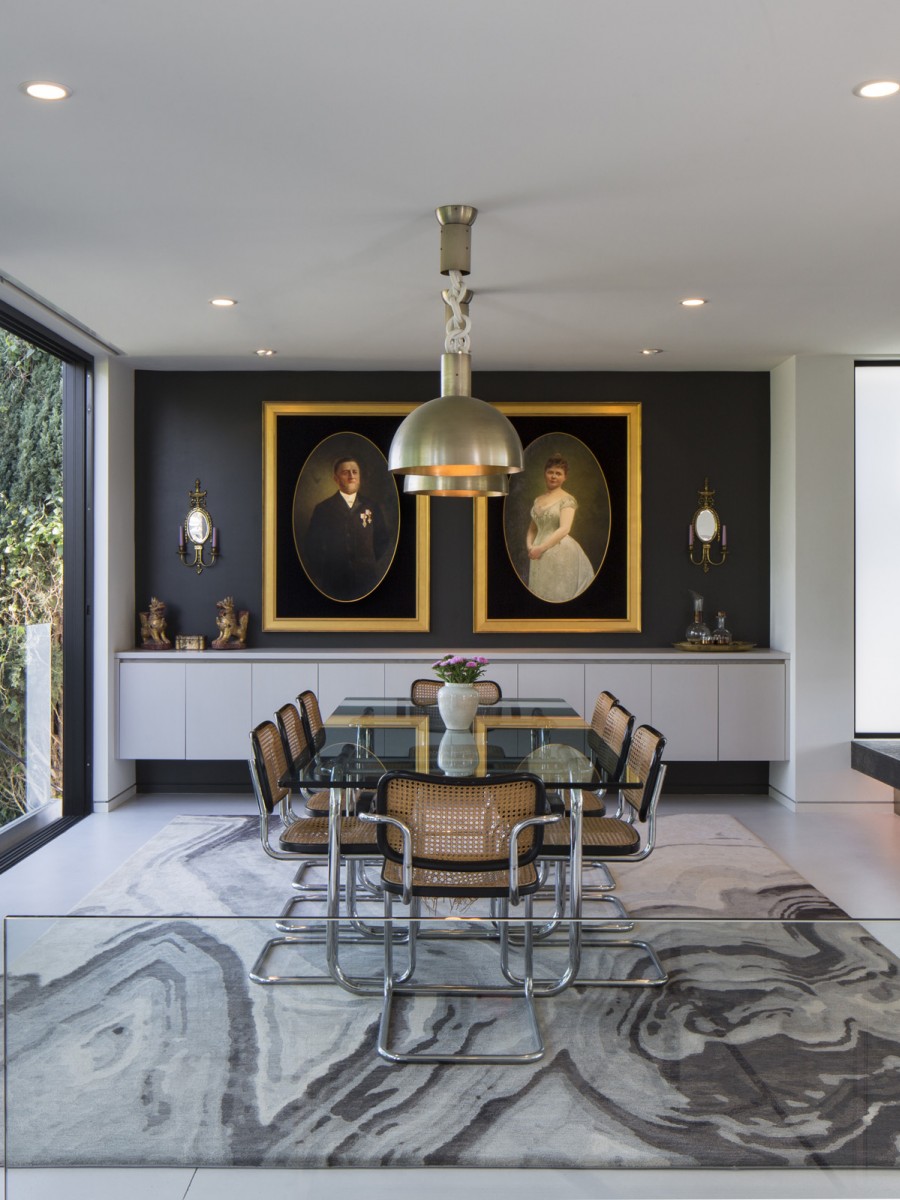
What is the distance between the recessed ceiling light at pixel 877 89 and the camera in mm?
2867

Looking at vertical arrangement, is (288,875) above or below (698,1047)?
below

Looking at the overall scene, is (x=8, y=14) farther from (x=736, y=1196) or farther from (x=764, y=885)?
(x=764, y=885)

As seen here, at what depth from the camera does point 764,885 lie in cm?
500

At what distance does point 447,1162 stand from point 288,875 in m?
4.06

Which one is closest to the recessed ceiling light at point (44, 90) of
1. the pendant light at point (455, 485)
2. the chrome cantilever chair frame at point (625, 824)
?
the pendant light at point (455, 485)

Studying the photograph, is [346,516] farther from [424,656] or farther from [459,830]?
[459,830]

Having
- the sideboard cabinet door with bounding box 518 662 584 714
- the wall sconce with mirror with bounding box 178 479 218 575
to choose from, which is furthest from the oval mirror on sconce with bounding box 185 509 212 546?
the sideboard cabinet door with bounding box 518 662 584 714

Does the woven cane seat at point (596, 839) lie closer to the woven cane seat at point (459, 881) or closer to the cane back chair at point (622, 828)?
the cane back chair at point (622, 828)

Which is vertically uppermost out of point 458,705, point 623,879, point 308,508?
point 308,508

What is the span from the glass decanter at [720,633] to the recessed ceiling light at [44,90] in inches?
202

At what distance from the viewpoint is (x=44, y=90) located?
9.57 feet

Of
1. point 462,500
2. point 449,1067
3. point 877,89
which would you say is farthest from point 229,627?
point 449,1067

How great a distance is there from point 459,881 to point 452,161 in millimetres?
2286

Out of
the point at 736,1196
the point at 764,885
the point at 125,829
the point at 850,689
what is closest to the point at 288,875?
the point at 125,829
